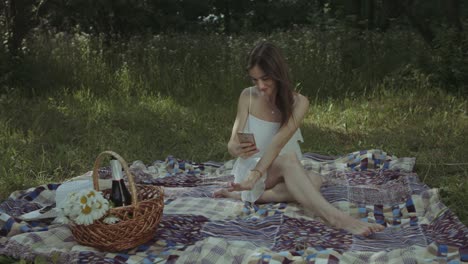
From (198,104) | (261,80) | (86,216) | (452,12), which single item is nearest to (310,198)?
(261,80)

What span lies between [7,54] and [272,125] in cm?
449

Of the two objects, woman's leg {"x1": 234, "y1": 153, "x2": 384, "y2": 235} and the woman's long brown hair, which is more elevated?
the woman's long brown hair

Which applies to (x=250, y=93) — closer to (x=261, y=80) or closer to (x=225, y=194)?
(x=261, y=80)

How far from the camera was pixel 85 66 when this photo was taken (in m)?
7.90

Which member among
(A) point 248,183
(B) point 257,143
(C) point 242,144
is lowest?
(A) point 248,183

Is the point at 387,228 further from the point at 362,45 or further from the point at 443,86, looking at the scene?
the point at 362,45

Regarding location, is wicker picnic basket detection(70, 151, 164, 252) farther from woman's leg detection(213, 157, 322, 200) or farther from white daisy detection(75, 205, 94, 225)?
woman's leg detection(213, 157, 322, 200)

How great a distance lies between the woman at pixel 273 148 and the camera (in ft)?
12.2

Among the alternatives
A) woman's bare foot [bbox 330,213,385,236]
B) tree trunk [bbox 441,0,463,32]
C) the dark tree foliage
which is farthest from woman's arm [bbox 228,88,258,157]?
tree trunk [bbox 441,0,463,32]

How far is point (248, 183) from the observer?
12.3 ft

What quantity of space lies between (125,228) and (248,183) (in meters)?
0.93

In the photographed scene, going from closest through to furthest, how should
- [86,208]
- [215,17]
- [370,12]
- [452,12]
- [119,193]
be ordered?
[86,208]
[119,193]
[452,12]
[370,12]
[215,17]

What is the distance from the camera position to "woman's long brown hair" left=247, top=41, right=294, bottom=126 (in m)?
3.81

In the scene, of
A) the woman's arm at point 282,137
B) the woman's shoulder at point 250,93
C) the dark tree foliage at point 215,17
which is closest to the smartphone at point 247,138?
the woman's arm at point 282,137
